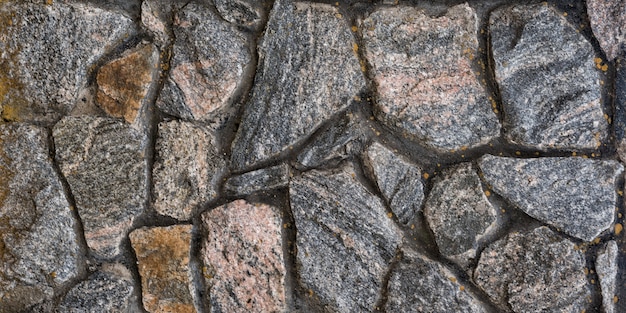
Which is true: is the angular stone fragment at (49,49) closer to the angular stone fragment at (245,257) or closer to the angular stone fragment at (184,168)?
the angular stone fragment at (184,168)

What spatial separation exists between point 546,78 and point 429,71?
0.28 meters

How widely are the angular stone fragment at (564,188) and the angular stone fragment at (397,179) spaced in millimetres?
171

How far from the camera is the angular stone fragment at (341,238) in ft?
4.62

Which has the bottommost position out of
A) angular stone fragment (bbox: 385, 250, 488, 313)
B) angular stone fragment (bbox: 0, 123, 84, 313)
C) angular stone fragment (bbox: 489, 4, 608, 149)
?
angular stone fragment (bbox: 385, 250, 488, 313)

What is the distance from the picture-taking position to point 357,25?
138 centimetres

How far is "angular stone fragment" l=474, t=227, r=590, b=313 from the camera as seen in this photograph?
1379mm

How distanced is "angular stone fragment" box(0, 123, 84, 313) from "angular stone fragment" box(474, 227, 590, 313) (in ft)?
3.38

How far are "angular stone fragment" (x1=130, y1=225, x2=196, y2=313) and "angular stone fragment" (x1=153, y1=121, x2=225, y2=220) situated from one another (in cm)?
5

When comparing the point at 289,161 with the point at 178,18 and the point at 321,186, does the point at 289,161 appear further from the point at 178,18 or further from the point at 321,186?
the point at 178,18

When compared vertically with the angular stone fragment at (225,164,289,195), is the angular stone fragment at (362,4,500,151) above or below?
above

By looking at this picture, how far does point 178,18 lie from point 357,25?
428 mm

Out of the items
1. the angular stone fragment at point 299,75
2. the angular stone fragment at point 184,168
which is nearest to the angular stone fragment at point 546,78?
the angular stone fragment at point 299,75

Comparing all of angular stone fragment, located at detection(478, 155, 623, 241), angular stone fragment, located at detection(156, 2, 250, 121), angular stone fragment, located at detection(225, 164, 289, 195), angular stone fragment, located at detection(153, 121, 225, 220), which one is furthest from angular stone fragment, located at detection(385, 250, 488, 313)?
angular stone fragment, located at detection(156, 2, 250, 121)

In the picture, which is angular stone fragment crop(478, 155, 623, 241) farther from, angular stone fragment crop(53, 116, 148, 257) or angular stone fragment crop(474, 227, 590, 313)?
angular stone fragment crop(53, 116, 148, 257)
